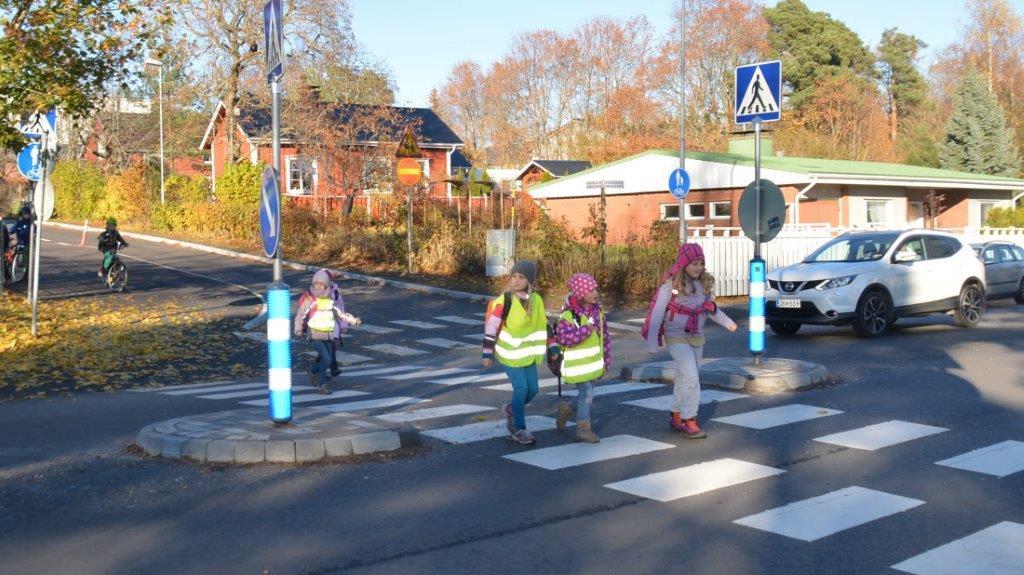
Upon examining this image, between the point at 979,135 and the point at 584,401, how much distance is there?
53934 mm

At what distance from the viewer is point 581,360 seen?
8.27 metres

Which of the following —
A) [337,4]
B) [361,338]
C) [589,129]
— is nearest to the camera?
[361,338]

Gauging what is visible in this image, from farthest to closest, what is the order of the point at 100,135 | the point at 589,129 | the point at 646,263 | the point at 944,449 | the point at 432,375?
the point at 589,129 < the point at 100,135 < the point at 646,263 < the point at 432,375 < the point at 944,449

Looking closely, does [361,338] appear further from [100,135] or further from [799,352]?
[100,135]

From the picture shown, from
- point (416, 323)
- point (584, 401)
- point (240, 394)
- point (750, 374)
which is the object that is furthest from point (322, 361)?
point (416, 323)

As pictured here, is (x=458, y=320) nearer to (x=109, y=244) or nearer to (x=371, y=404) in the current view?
(x=109, y=244)

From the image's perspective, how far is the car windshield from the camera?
54.9 ft

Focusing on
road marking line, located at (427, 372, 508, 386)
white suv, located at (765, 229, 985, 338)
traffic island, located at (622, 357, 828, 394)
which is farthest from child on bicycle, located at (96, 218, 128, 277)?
traffic island, located at (622, 357, 828, 394)

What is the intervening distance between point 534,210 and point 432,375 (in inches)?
609

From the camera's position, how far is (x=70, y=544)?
18.6 feet

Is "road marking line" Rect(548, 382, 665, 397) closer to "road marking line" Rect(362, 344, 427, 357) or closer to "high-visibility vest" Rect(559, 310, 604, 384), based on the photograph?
"high-visibility vest" Rect(559, 310, 604, 384)

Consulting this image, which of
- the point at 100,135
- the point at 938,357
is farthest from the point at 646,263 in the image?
the point at 100,135

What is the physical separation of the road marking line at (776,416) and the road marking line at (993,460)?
169 cm

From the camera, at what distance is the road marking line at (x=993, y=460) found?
732cm
